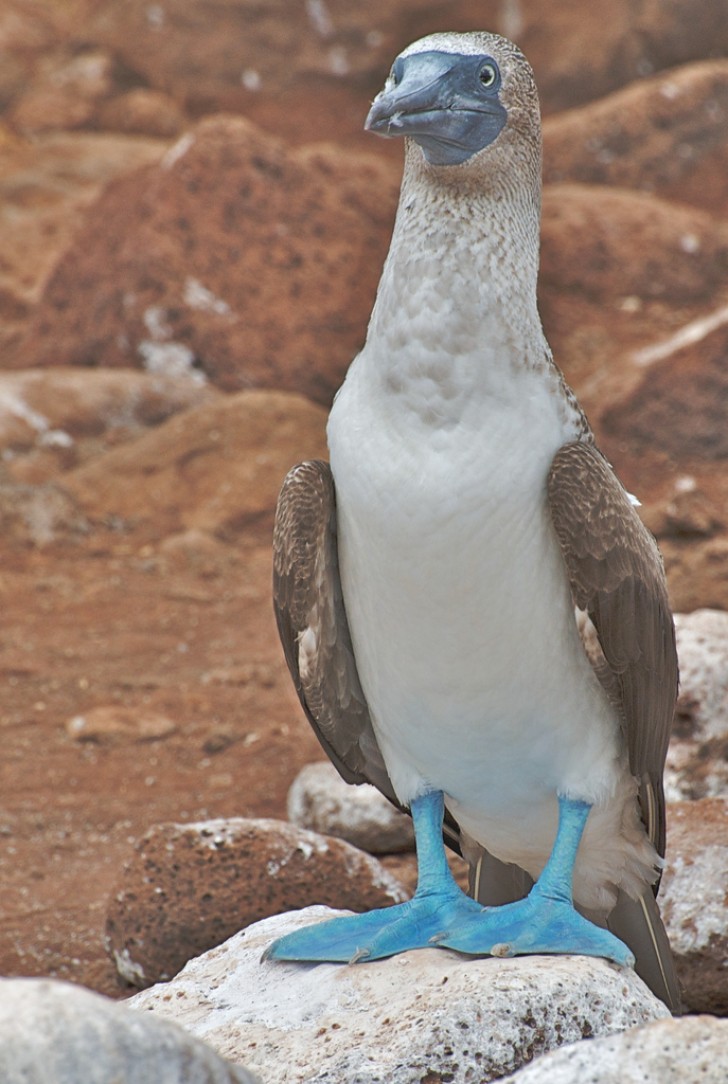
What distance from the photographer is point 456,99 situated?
11.5 feet

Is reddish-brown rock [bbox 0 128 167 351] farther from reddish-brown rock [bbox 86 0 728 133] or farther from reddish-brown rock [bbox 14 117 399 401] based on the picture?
reddish-brown rock [bbox 14 117 399 401]

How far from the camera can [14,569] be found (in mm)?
9297

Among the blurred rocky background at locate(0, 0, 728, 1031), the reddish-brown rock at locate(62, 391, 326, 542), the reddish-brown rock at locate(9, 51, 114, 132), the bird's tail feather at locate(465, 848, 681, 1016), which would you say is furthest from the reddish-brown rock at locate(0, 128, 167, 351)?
the bird's tail feather at locate(465, 848, 681, 1016)

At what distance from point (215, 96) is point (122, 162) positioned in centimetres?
170

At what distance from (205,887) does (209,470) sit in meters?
5.43

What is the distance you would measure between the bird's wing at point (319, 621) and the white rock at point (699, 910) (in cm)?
108

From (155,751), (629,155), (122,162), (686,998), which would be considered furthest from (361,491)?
(122,162)

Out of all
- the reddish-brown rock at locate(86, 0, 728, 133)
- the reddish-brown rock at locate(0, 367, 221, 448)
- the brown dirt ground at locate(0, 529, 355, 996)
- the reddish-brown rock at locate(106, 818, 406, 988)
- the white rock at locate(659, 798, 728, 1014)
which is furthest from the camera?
the reddish-brown rock at locate(86, 0, 728, 133)

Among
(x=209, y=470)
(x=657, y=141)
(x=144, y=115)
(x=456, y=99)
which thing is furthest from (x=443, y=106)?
(x=144, y=115)

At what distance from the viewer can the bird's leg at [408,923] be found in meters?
3.81

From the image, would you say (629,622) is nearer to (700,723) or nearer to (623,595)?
(623,595)

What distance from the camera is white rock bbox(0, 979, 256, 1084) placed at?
2.46 m

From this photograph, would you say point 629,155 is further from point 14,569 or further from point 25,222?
point 14,569

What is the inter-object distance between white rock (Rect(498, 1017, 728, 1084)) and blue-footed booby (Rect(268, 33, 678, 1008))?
→ 33.1 inches
